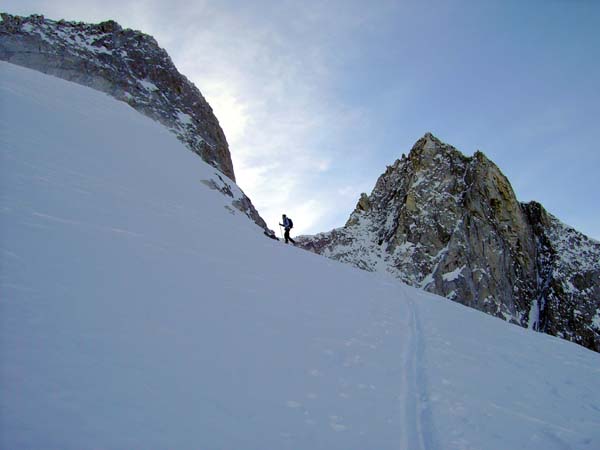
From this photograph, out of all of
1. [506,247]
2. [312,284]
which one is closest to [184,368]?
[312,284]

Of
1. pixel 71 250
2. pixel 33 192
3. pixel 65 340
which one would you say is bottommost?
pixel 65 340

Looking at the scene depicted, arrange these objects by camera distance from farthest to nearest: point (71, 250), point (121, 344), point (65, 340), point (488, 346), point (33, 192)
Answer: point (488, 346)
point (33, 192)
point (71, 250)
point (121, 344)
point (65, 340)

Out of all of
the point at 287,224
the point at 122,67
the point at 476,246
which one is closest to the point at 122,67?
the point at 122,67

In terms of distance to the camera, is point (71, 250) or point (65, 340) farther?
point (71, 250)

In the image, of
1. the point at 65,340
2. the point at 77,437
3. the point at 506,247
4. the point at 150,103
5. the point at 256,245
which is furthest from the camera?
the point at 506,247

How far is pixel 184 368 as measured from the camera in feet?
14.0

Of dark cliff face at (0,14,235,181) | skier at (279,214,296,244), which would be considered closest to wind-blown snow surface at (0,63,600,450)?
skier at (279,214,296,244)

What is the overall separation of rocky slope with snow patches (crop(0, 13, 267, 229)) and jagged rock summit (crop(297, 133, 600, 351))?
21.9 m

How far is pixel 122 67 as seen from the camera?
123 ft

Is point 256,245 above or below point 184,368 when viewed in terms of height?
above

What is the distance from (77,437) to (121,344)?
146 centimetres

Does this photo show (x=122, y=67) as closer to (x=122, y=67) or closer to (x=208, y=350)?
(x=122, y=67)

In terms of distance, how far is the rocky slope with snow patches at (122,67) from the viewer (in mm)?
33281

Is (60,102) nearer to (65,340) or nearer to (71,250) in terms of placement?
(71,250)
